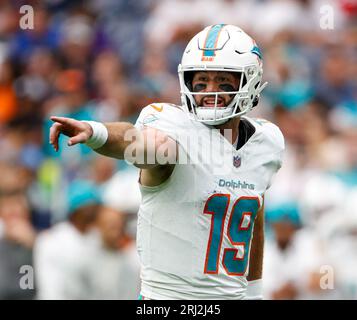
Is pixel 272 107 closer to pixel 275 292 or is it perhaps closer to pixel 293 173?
pixel 293 173

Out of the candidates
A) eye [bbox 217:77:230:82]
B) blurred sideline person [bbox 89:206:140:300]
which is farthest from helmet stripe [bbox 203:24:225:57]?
blurred sideline person [bbox 89:206:140:300]

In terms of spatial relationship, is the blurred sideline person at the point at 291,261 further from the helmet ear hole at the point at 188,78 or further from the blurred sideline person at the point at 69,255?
the helmet ear hole at the point at 188,78

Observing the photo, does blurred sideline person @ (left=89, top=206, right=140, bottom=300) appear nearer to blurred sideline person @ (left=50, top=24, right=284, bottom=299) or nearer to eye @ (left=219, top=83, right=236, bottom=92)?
blurred sideline person @ (left=50, top=24, right=284, bottom=299)

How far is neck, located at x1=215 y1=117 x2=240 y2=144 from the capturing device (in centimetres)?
473

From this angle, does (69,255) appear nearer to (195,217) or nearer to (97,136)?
(195,217)

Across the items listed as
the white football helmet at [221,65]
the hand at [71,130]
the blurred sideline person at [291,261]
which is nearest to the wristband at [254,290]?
Result: the white football helmet at [221,65]

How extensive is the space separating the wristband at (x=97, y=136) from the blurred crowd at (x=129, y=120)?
2.67 m

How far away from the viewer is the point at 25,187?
848cm

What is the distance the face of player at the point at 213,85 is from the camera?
462cm

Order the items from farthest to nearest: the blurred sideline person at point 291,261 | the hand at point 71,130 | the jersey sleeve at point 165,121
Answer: the blurred sideline person at point 291,261 → the jersey sleeve at point 165,121 → the hand at point 71,130

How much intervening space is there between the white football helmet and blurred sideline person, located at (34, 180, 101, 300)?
7.63 ft

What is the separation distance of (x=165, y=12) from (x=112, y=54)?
708 millimetres

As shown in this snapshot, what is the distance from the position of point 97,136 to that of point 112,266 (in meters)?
2.81

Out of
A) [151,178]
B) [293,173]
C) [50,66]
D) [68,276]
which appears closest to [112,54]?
[50,66]
